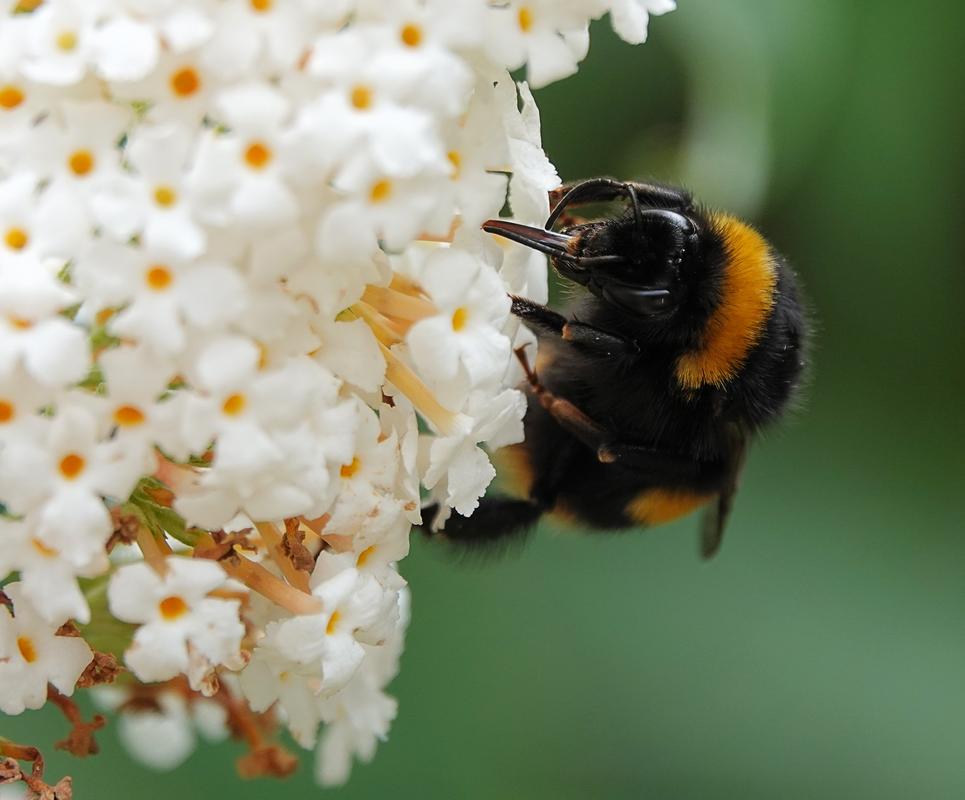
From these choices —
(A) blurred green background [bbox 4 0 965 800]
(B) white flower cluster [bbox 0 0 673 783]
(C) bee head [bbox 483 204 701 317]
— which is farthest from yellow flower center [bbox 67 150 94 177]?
(A) blurred green background [bbox 4 0 965 800]

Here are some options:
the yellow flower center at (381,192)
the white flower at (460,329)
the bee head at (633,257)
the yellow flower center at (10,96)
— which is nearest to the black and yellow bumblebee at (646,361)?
the bee head at (633,257)

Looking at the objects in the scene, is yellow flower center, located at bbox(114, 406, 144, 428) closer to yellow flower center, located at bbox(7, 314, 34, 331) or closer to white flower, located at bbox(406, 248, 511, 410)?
yellow flower center, located at bbox(7, 314, 34, 331)

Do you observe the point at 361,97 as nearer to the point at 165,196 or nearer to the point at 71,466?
the point at 165,196

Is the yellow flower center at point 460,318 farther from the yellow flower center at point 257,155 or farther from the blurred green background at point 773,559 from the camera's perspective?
the blurred green background at point 773,559

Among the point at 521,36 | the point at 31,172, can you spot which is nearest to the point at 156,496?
the point at 31,172

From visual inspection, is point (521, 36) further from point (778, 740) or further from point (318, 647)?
point (778, 740)

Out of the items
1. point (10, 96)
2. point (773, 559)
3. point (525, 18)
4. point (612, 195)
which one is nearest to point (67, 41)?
point (10, 96)
